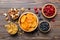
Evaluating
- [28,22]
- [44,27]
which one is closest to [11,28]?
[28,22]

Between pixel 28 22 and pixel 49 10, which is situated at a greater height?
pixel 49 10

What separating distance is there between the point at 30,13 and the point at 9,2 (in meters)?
0.26

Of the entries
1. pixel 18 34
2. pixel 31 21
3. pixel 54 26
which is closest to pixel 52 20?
pixel 54 26

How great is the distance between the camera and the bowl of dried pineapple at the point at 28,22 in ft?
7.19

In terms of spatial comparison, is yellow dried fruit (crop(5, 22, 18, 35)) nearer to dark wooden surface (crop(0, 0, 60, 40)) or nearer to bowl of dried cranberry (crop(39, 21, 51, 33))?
dark wooden surface (crop(0, 0, 60, 40))

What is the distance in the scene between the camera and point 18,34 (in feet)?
7.36

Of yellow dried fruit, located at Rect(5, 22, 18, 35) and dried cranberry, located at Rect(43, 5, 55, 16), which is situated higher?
dried cranberry, located at Rect(43, 5, 55, 16)

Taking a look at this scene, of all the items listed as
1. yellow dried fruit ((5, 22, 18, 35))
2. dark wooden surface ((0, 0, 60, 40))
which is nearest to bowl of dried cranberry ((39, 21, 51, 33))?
dark wooden surface ((0, 0, 60, 40))

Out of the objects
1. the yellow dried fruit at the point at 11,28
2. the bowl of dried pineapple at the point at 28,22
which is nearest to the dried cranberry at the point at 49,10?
the bowl of dried pineapple at the point at 28,22

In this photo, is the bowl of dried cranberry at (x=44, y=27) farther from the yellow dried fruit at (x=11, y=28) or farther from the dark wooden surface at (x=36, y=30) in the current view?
the yellow dried fruit at (x=11, y=28)

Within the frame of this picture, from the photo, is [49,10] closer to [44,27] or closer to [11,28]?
[44,27]

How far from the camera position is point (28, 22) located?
220 cm

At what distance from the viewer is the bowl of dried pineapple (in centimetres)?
219

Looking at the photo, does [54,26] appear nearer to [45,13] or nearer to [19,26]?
[45,13]
